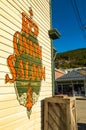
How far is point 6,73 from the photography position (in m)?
5.17

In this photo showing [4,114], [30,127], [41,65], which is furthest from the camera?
[41,65]

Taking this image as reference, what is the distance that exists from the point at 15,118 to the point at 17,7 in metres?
2.86

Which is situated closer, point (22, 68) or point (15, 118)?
point (15, 118)

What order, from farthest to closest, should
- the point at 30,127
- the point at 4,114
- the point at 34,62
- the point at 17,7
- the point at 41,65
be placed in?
1. the point at 41,65
2. the point at 34,62
3. the point at 30,127
4. the point at 17,7
5. the point at 4,114

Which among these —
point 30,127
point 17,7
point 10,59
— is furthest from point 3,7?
point 30,127

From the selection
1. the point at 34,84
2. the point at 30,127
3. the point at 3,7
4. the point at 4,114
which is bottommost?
the point at 30,127

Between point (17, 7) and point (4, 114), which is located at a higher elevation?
point (17, 7)

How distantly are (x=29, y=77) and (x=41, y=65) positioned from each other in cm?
111

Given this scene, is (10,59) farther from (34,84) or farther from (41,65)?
(41,65)

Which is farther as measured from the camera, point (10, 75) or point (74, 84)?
point (74, 84)

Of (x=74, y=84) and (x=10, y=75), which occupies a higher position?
(x=74, y=84)

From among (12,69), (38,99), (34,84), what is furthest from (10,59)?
(38,99)

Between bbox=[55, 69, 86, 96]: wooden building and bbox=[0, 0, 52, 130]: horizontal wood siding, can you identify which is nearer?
bbox=[0, 0, 52, 130]: horizontal wood siding

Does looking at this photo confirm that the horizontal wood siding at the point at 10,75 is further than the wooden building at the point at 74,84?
No
